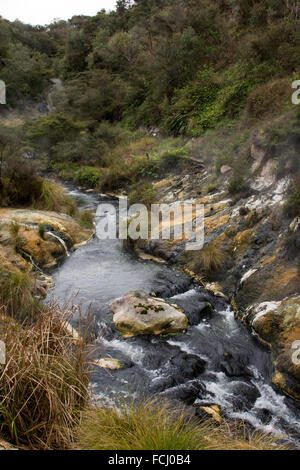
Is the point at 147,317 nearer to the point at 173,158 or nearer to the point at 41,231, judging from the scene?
the point at 41,231

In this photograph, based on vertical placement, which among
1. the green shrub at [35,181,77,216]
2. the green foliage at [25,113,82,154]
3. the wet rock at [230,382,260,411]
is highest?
the green foliage at [25,113,82,154]

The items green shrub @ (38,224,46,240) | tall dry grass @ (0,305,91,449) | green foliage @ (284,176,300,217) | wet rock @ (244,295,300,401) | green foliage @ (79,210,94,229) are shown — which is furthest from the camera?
green foliage @ (79,210,94,229)

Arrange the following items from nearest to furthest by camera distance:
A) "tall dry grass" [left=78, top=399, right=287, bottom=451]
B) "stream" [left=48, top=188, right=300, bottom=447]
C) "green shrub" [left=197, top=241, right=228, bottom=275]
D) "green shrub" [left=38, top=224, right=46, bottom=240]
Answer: "tall dry grass" [left=78, top=399, right=287, bottom=451], "stream" [left=48, top=188, right=300, bottom=447], "green shrub" [left=197, top=241, right=228, bottom=275], "green shrub" [left=38, top=224, right=46, bottom=240]

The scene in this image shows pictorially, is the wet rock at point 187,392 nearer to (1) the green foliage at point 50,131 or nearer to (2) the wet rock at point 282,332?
(2) the wet rock at point 282,332

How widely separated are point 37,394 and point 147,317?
2.97m

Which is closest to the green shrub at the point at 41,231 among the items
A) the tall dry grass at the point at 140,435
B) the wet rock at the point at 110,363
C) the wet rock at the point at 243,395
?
the wet rock at the point at 110,363

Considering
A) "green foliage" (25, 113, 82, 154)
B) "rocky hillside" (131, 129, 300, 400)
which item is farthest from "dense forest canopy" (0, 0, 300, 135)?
"rocky hillside" (131, 129, 300, 400)

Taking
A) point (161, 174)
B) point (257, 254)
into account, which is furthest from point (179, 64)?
point (257, 254)

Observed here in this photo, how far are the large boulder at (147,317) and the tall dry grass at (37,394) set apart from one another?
2.53 m

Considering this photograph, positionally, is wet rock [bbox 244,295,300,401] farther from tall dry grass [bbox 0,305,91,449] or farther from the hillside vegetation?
tall dry grass [bbox 0,305,91,449]

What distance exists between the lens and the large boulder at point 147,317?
5070 mm

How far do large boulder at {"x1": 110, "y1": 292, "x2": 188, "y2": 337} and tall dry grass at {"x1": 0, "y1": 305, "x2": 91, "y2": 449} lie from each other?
8.30 feet

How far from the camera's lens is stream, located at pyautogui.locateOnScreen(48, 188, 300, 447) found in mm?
3764
